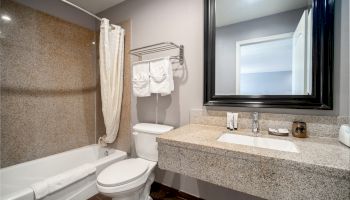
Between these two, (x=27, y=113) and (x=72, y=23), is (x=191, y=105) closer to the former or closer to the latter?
(x=27, y=113)

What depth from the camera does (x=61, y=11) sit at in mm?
2059

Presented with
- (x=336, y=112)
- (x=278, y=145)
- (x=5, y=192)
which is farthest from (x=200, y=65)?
(x=5, y=192)

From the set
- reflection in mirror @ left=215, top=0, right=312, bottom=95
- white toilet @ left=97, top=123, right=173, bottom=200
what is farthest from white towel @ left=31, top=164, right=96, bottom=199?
reflection in mirror @ left=215, top=0, right=312, bottom=95

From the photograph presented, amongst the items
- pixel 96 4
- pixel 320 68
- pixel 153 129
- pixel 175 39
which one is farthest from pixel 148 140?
pixel 96 4

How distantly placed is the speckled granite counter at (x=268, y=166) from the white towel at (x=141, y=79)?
2.40 feet

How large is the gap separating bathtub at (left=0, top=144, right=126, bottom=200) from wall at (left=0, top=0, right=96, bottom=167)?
102mm

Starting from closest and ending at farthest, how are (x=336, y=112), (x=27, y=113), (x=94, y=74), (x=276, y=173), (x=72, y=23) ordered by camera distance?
1. (x=276, y=173)
2. (x=336, y=112)
3. (x=27, y=113)
4. (x=72, y=23)
5. (x=94, y=74)

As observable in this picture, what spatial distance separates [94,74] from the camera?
8.00ft

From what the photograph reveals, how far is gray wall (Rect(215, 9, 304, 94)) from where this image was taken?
4.32 feet

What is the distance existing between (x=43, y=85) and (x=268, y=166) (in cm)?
231

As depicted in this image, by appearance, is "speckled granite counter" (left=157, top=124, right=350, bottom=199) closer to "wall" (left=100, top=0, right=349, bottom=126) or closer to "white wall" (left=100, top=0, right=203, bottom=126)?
"wall" (left=100, top=0, right=349, bottom=126)

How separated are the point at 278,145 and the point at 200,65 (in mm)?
918

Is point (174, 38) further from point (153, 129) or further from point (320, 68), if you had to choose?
point (320, 68)

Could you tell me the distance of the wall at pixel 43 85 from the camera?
1.64 meters
